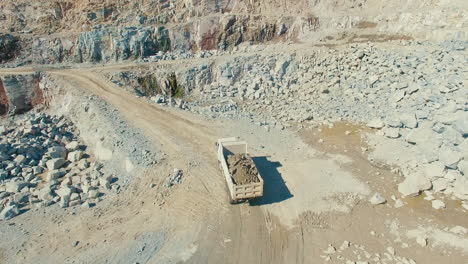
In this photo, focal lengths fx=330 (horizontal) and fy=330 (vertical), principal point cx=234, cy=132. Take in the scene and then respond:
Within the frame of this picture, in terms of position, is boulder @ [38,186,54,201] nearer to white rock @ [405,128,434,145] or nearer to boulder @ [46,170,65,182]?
boulder @ [46,170,65,182]

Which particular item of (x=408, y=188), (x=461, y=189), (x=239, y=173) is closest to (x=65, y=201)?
(x=239, y=173)

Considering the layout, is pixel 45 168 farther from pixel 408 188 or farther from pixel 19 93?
pixel 408 188

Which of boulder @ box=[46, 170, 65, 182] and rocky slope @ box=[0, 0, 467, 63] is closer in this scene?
boulder @ box=[46, 170, 65, 182]

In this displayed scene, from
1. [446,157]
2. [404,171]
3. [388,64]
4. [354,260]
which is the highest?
[388,64]

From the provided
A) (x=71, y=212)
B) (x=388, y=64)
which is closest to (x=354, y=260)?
(x=71, y=212)

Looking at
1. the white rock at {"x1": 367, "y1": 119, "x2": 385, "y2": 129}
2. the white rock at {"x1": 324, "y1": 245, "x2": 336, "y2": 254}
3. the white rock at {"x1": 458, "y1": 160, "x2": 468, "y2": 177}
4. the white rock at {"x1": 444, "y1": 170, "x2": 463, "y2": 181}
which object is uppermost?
Answer: the white rock at {"x1": 367, "y1": 119, "x2": 385, "y2": 129}

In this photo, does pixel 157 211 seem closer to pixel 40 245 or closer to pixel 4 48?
pixel 40 245

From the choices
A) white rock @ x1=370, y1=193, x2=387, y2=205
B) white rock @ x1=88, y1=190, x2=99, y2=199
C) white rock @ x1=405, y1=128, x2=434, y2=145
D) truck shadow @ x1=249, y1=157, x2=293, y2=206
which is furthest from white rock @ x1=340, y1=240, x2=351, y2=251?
white rock @ x1=88, y1=190, x2=99, y2=199
